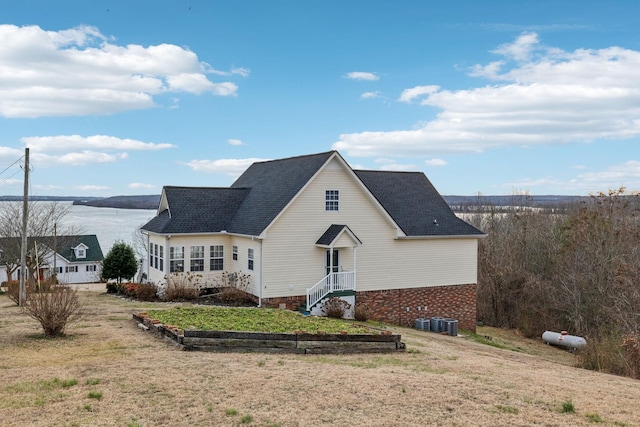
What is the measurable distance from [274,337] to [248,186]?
17582mm

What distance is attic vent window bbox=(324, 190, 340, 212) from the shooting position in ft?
87.2

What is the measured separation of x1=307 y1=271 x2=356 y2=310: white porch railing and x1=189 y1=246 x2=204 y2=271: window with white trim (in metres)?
5.46

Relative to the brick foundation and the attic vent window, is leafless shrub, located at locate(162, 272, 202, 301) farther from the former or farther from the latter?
the brick foundation

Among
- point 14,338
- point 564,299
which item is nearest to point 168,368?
point 14,338

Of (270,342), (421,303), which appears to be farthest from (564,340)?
(270,342)

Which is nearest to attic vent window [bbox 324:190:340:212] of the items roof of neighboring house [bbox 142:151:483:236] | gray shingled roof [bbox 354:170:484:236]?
roof of neighboring house [bbox 142:151:483:236]

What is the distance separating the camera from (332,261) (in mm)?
26656

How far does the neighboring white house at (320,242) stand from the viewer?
2570 cm

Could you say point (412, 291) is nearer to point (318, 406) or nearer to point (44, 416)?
point (318, 406)

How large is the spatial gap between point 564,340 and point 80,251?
4627 centimetres

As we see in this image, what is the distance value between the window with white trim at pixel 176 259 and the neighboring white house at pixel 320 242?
5 cm

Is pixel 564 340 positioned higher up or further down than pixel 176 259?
further down

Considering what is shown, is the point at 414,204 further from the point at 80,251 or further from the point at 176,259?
the point at 80,251

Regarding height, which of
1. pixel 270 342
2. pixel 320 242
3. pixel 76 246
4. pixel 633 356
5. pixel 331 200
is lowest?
pixel 633 356
